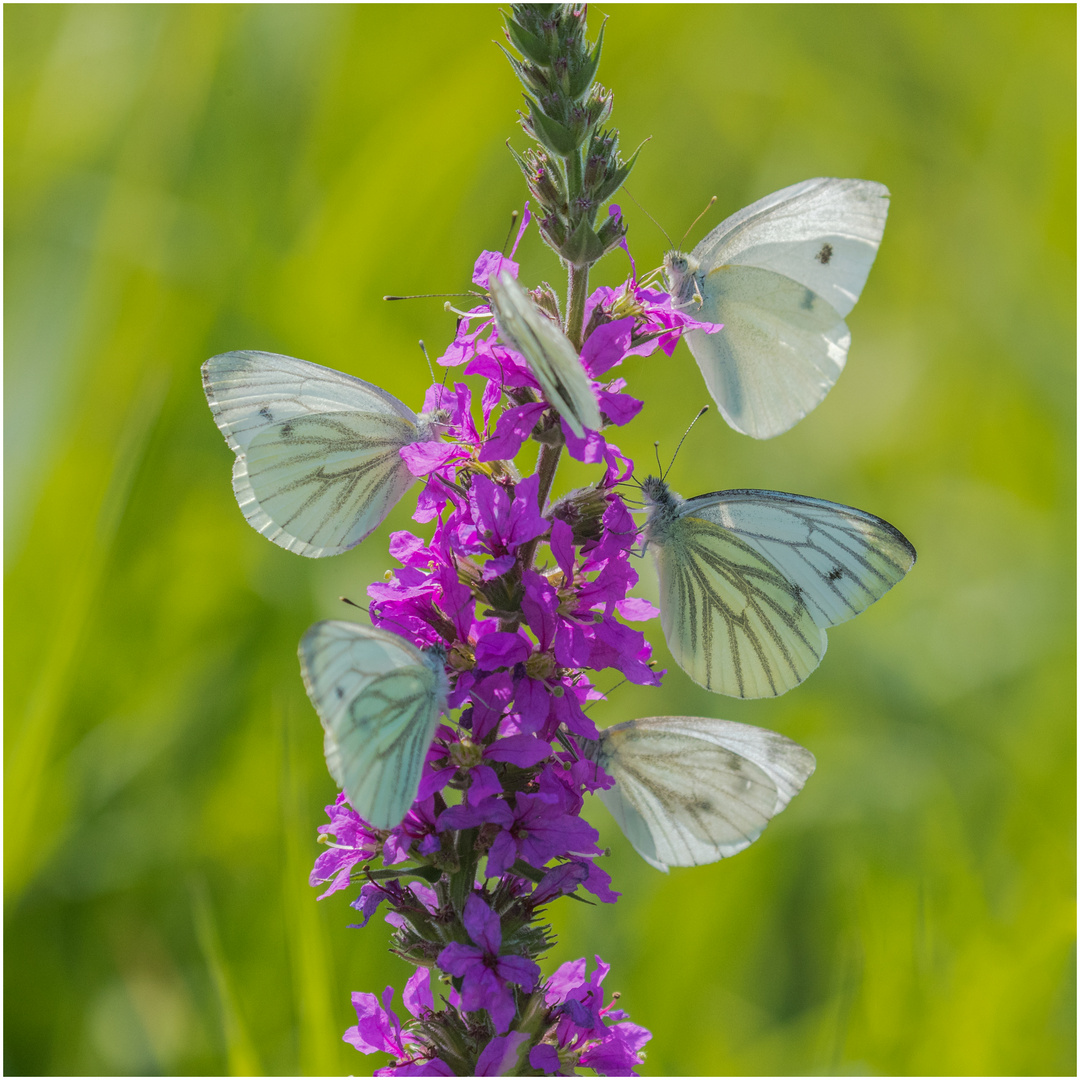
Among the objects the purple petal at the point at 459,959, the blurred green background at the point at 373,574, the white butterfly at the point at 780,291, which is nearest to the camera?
the purple petal at the point at 459,959

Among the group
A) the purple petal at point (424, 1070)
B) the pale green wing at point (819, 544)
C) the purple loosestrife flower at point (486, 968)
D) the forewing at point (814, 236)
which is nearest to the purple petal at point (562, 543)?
the pale green wing at point (819, 544)

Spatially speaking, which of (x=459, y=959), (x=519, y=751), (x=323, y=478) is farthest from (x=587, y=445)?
(x=459, y=959)

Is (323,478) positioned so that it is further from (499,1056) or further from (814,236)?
(814,236)

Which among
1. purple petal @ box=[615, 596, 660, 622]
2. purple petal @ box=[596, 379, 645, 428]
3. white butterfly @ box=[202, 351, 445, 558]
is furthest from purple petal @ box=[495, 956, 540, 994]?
purple petal @ box=[596, 379, 645, 428]

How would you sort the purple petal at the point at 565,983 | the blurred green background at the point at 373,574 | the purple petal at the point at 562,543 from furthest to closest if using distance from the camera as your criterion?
the blurred green background at the point at 373,574
the purple petal at the point at 565,983
the purple petal at the point at 562,543

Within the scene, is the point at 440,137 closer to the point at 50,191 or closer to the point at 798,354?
the point at 50,191

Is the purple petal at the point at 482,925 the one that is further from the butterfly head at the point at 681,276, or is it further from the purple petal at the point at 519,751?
the butterfly head at the point at 681,276

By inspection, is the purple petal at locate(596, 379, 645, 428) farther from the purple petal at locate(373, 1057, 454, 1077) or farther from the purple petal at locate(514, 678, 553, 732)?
the purple petal at locate(373, 1057, 454, 1077)
